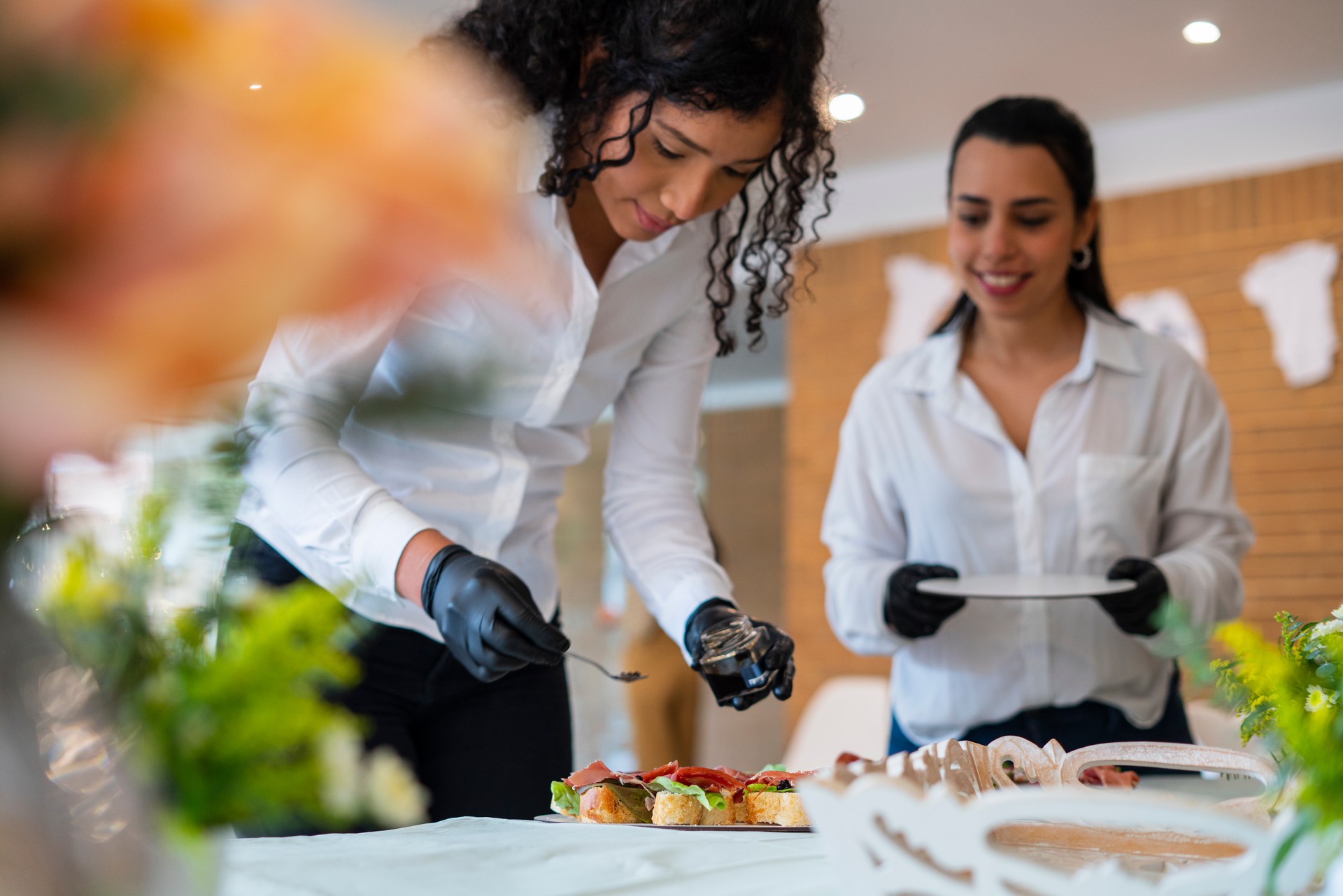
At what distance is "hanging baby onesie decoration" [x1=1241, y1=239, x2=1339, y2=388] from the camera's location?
3.79 metres

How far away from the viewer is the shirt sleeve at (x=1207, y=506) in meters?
1.76

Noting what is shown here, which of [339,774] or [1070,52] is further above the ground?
[1070,52]

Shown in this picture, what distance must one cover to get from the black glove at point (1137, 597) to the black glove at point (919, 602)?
0.70 feet

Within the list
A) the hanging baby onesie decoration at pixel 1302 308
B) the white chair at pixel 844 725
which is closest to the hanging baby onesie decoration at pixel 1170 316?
the hanging baby onesie decoration at pixel 1302 308

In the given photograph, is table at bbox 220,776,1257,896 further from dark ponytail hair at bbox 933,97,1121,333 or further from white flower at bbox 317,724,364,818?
dark ponytail hair at bbox 933,97,1121,333

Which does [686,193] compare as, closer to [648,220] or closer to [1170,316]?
[648,220]

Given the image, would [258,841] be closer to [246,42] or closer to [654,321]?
[246,42]

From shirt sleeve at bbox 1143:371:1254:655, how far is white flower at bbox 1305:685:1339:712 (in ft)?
3.78

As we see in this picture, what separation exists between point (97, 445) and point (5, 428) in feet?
0.11

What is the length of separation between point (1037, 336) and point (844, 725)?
6.06 ft

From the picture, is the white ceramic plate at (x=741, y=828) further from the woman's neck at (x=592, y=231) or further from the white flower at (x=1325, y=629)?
the woman's neck at (x=592, y=231)

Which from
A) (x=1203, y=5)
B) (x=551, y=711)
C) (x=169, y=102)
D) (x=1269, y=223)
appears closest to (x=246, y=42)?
(x=169, y=102)

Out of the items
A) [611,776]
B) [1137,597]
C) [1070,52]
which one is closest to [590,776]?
[611,776]

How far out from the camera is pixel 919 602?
1730 millimetres
